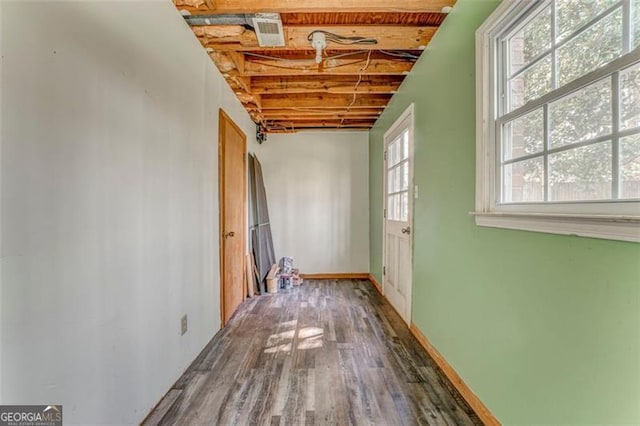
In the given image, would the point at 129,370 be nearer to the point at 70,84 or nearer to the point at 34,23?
the point at 70,84

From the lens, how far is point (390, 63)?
8.46ft

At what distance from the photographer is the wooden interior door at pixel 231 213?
2.65 meters

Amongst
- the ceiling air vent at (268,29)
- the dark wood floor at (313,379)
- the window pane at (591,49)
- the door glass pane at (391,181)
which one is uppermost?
the ceiling air vent at (268,29)

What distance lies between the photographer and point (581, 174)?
1.03m

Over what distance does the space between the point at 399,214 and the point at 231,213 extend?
182 cm

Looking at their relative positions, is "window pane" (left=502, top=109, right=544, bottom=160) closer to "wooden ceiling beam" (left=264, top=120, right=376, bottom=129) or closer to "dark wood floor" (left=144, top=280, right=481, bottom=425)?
"dark wood floor" (left=144, top=280, right=481, bottom=425)

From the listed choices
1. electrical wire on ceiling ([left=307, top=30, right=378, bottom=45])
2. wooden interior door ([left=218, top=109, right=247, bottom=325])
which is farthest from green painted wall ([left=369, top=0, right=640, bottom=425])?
wooden interior door ([left=218, top=109, right=247, bottom=325])

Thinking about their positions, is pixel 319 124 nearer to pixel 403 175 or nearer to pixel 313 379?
pixel 403 175

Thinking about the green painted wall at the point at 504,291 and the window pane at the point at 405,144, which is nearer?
the green painted wall at the point at 504,291

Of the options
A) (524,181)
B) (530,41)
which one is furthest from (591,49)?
(524,181)

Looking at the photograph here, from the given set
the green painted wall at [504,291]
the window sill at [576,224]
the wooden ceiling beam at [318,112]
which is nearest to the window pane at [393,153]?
the wooden ceiling beam at [318,112]

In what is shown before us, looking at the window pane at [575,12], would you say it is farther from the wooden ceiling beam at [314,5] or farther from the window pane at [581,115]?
the wooden ceiling beam at [314,5]

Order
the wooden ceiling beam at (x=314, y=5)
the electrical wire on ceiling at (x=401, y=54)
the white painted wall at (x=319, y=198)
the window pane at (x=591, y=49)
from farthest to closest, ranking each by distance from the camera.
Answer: the white painted wall at (x=319, y=198) < the electrical wire on ceiling at (x=401, y=54) < the wooden ceiling beam at (x=314, y=5) < the window pane at (x=591, y=49)

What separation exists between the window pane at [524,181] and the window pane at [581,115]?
0.12 metres
